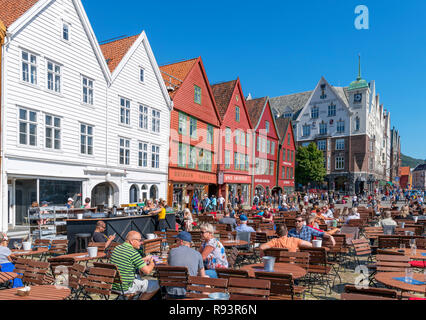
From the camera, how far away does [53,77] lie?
56.9 feet

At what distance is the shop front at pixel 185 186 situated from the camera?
26.4 metres

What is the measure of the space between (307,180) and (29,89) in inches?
2015

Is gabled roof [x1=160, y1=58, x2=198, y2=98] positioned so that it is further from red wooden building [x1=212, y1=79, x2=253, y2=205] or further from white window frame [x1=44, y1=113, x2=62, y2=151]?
white window frame [x1=44, y1=113, x2=62, y2=151]

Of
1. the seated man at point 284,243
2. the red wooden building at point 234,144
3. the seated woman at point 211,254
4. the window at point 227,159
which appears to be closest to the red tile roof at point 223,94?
the red wooden building at point 234,144

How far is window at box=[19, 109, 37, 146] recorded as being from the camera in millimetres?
15539

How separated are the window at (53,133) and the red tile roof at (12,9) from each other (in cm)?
475

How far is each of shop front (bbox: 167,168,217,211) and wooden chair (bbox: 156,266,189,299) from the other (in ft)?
68.4

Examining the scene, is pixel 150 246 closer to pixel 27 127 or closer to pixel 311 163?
pixel 27 127

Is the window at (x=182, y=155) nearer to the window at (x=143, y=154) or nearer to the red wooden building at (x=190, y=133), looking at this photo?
the red wooden building at (x=190, y=133)

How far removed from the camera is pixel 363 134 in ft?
191

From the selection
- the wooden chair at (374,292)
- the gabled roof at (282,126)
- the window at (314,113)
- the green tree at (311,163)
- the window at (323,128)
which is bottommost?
the wooden chair at (374,292)

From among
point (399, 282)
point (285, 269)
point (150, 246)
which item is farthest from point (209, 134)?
point (399, 282)

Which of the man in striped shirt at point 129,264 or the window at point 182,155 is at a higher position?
the window at point 182,155

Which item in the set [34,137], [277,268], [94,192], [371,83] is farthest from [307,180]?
[277,268]
